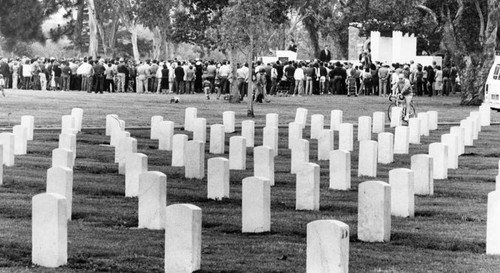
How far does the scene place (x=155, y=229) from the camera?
50.9ft

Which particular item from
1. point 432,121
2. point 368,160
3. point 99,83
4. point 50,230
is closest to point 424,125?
point 432,121

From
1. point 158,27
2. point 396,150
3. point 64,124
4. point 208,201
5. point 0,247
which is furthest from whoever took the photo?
point 158,27

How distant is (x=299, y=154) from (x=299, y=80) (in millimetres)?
41010

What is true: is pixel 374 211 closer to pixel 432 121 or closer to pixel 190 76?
pixel 432 121

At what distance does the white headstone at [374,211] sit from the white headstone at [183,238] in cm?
277

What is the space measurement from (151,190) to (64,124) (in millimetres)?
15557

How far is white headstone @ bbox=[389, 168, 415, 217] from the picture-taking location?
16766mm

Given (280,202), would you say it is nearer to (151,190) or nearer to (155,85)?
(151,190)

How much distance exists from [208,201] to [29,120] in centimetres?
1073

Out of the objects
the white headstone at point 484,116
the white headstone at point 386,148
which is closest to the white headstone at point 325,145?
the white headstone at point 386,148

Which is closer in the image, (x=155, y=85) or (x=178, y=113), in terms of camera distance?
(x=178, y=113)

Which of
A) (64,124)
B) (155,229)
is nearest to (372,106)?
(64,124)

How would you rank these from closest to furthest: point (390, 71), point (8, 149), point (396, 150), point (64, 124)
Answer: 1. point (8, 149)
2. point (396, 150)
3. point (64, 124)
4. point (390, 71)

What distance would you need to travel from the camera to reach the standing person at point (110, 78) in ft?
207
